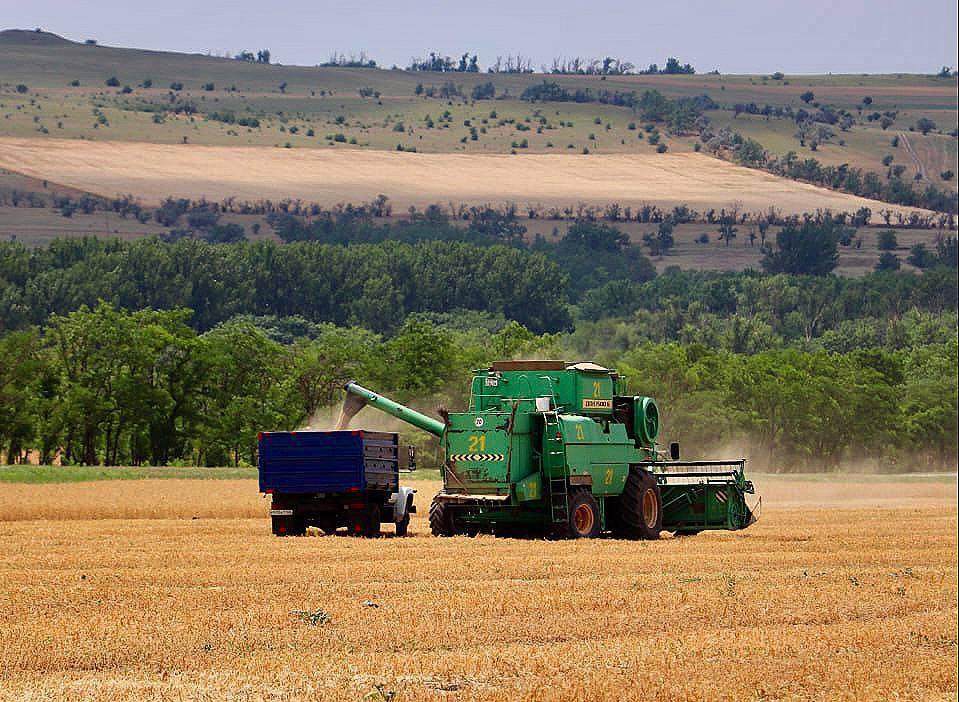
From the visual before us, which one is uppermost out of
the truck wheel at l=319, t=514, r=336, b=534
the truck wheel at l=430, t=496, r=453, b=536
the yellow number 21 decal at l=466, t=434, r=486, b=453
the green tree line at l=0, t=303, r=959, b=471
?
the yellow number 21 decal at l=466, t=434, r=486, b=453

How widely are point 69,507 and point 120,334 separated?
1927 inches

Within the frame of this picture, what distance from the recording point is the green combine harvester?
34.4m

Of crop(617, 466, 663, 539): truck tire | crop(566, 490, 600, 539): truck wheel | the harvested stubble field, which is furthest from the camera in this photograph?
crop(617, 466, 663, 539): truck tire

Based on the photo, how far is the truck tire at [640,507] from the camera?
35625mm

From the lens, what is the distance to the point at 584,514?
114 ft

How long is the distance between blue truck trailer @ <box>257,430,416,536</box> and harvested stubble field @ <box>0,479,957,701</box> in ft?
5.97

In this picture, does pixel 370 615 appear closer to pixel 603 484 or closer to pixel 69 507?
pixel 603 484

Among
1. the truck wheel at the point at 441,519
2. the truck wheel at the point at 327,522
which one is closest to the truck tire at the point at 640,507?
the truck wheel at the point at 441,519

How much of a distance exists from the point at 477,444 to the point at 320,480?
359cm

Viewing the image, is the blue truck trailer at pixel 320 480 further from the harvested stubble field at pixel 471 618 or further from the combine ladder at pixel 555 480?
the combine ladder at pixel 555 480

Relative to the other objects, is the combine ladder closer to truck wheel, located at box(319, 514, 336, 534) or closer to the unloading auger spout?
the unloading auger spout

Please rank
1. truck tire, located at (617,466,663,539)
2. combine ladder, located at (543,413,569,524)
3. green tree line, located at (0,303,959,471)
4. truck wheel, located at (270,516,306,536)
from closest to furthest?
1. combine ladder, located at (543,413,569,524)
2. truck wheel, located at (270,516,306,536)
3. truck tire, located at (617,466,663,539)
4. green tree line, located at (0,303,959,471)

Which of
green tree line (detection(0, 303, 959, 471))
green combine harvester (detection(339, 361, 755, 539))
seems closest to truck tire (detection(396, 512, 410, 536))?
green combine harvester (detection(339, 361, 755, 539))

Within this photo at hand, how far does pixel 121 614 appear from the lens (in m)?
19.5
